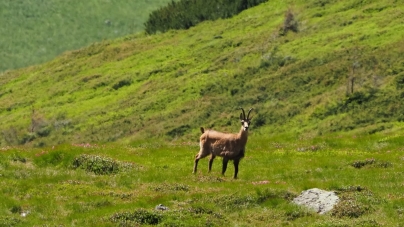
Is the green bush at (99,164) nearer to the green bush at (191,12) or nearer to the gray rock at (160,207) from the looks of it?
the gray rock at (160,207)

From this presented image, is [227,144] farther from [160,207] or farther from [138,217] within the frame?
[138,217]

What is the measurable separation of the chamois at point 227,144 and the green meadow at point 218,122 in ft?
3.12

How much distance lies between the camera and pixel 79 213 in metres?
23.1

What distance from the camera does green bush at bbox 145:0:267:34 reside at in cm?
14012

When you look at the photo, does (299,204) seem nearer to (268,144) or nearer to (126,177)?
(126,177)

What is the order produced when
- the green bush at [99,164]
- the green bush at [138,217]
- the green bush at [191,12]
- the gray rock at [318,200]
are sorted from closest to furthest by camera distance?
the green bush at [138,217] < the gray rock at [318,200] < the green bush at [99,164] < the green bush at [191,12]

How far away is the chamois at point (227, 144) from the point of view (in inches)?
1163

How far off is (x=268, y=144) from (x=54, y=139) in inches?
2366

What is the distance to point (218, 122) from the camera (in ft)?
282

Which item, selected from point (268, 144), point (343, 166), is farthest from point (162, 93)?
point (343, 166)

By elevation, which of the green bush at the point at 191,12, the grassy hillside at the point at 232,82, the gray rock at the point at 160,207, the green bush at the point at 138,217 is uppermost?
the green bush at the point at 191,12

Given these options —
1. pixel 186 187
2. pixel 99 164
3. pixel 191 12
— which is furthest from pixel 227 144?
pixel 191 12

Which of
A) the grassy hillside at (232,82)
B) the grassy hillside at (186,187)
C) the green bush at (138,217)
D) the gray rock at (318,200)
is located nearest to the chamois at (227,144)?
the grassy hillside at (186,187)

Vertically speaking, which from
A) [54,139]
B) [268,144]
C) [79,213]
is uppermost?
[79,213]
